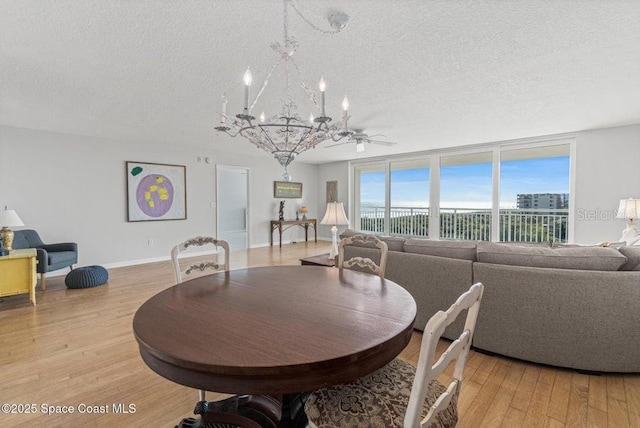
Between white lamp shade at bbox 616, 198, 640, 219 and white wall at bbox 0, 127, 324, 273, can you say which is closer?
white lamp shade at bbox 616, 198, 640, 219

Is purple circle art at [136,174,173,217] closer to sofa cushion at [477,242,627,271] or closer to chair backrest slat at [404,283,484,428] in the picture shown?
sofa cushion at [477,242,627,271]

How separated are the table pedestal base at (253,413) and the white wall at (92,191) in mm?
4595

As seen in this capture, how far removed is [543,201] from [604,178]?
1.00 meters

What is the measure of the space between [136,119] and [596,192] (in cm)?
666

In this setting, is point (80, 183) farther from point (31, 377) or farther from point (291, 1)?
point (291, 1)

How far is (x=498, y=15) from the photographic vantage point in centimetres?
175

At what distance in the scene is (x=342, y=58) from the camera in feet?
7.42

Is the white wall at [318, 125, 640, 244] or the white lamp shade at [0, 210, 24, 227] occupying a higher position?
the white wall at [318, 125, 640, 244]

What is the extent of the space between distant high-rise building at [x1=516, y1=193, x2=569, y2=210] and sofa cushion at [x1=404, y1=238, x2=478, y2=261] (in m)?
3.98

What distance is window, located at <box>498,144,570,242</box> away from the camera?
5.14m

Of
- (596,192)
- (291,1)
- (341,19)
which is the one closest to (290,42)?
(291,1)

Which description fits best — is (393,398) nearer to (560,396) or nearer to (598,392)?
(560,396)

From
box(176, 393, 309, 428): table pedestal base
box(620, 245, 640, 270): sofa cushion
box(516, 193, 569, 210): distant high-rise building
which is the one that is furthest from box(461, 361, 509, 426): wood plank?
box(516, 193, 569, 210): distant high-rise building

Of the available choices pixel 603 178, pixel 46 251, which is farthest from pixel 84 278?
pixel 603 178
